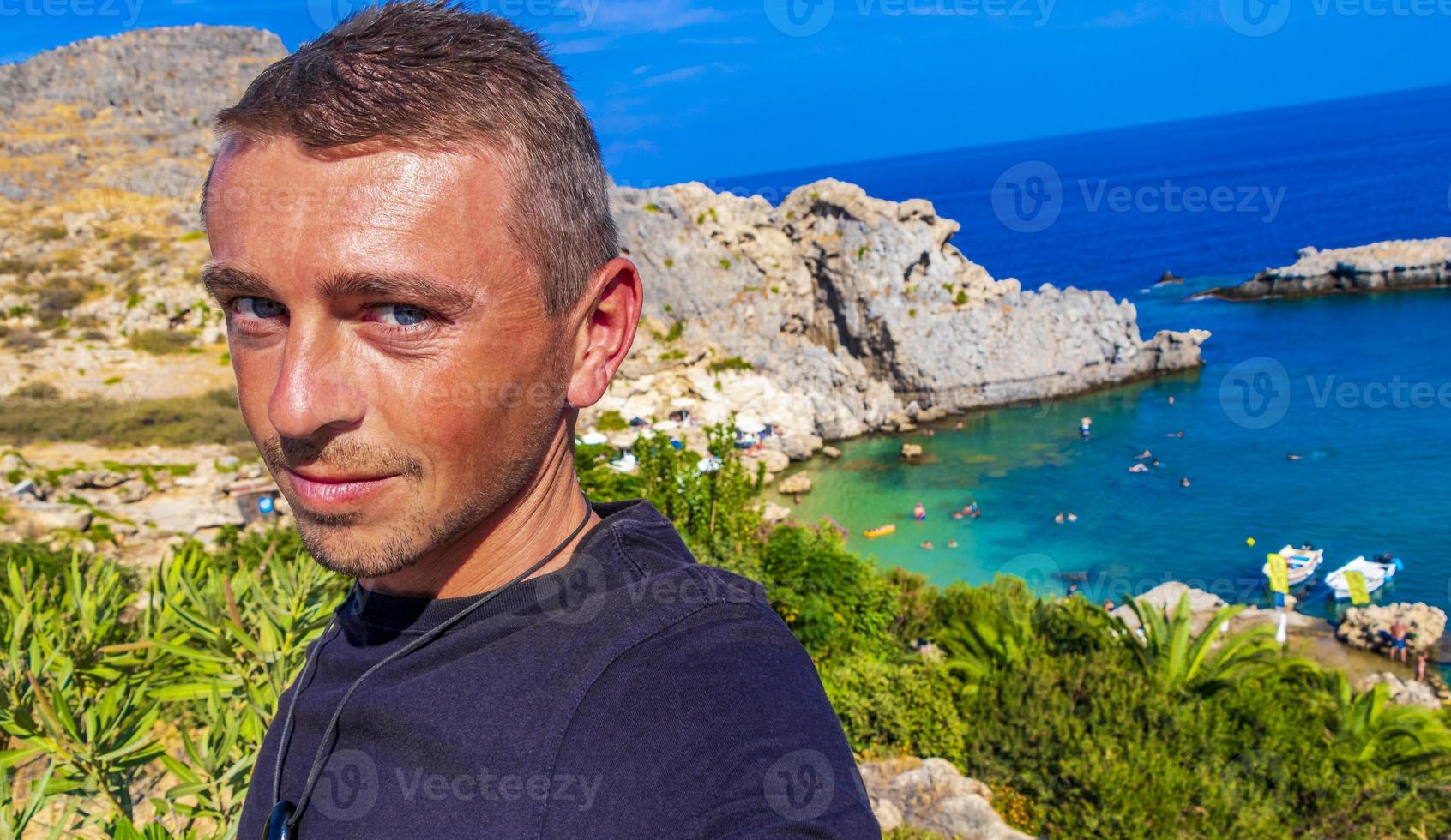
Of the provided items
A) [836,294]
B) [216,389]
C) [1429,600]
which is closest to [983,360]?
[836,294]

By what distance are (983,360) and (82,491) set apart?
105 feet

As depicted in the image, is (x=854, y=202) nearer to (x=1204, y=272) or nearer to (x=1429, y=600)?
(x=1429, y=600)

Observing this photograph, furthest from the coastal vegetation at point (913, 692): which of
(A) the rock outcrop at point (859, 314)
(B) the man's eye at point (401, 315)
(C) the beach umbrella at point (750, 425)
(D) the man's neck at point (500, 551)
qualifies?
(A) the rock outcrop at point (859, 314)

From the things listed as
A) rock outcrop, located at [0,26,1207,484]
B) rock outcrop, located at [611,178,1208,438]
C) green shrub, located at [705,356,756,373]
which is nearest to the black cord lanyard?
rock outcrop, located at [0,26,1207,484]

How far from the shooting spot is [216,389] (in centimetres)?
3073

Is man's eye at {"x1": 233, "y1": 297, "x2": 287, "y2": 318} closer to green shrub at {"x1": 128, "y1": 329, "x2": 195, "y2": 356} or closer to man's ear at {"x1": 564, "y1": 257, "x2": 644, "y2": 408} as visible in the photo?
man's ear at {"x1": 564, "y1": 257, "x2": 644, "y2": 408}

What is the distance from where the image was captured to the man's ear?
1402mm

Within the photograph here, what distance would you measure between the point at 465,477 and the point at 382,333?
0.76 feet

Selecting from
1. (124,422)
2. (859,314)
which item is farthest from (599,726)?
(859,314)

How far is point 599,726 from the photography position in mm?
1071

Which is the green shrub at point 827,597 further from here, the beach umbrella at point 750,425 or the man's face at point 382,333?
the beach umbrella at point 750,425

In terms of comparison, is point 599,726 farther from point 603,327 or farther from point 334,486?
point 603,327

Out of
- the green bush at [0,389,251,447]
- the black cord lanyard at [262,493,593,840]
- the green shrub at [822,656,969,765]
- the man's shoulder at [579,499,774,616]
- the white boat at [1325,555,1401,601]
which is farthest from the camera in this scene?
the green bush at [0,389,251,447]

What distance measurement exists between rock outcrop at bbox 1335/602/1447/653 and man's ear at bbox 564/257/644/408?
918 inches
